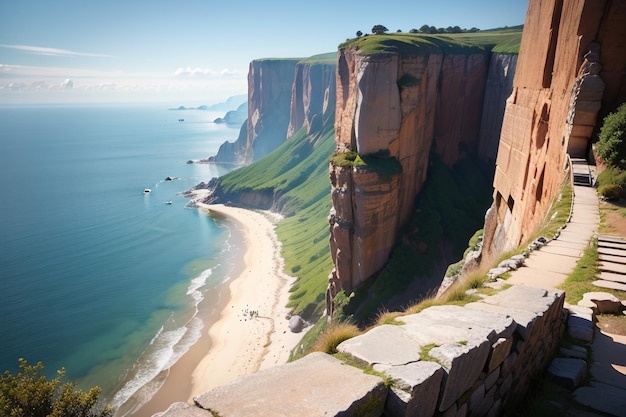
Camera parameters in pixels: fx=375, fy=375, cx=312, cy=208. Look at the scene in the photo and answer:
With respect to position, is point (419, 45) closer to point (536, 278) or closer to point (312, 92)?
point (536, 278)

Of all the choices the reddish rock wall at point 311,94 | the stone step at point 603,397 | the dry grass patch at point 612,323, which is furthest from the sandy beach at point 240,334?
the reddish rock wall at point 311,94

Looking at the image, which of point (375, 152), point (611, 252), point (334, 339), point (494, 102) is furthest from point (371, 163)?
point (334, 339)

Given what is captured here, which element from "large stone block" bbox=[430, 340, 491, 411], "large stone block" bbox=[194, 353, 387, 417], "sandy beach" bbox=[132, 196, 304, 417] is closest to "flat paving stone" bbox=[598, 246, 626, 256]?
"large stone block" bbox=[430, 340, 491, 411]

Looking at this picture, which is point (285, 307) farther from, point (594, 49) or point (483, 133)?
point (594, 49)

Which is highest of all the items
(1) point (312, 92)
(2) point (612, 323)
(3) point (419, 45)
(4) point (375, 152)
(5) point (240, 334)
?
(1) point (312, 92)

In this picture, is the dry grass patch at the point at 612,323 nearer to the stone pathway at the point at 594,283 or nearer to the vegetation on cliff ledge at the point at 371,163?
the stone pathway at the point at 594,283

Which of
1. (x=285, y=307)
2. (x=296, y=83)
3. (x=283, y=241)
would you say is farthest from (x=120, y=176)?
(x=285, y=307)
